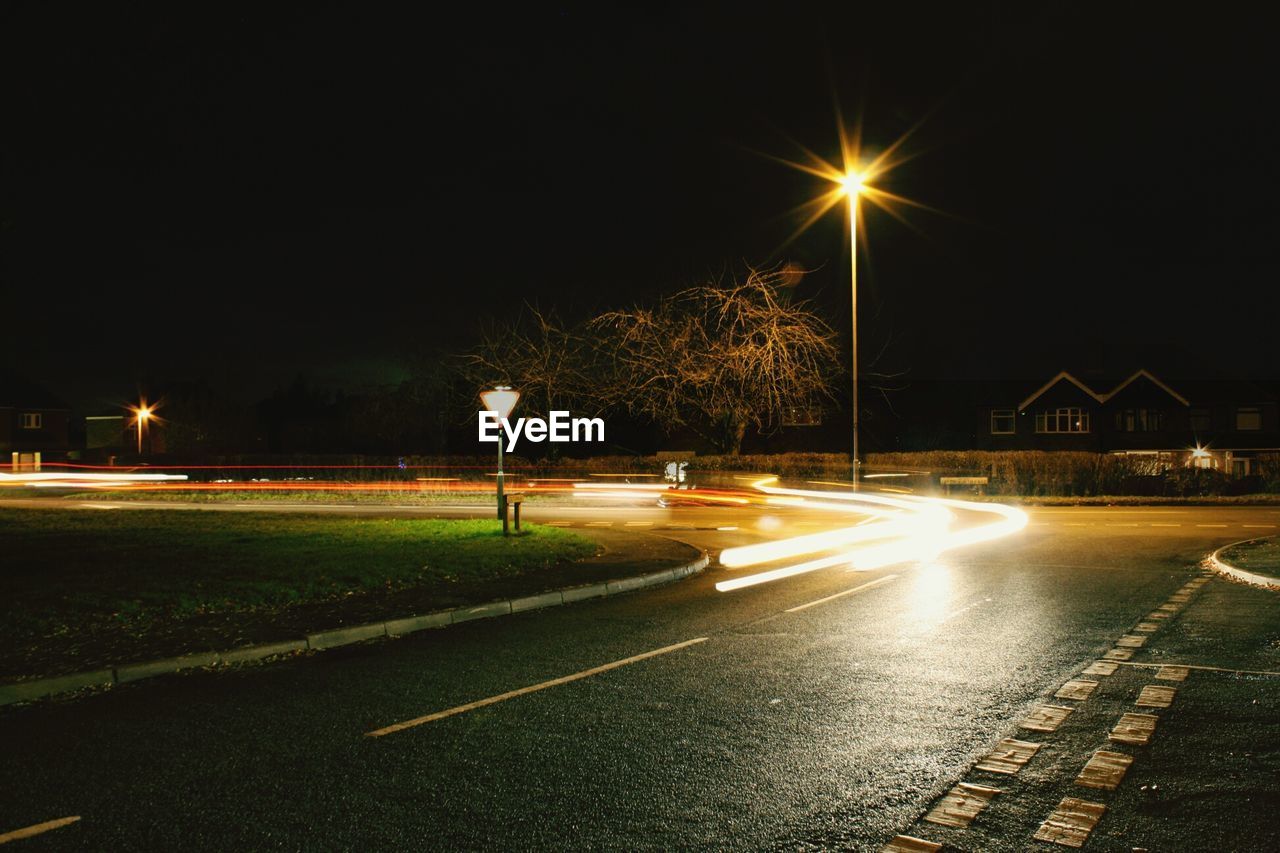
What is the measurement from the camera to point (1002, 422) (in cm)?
5828

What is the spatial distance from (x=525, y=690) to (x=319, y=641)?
2.88m

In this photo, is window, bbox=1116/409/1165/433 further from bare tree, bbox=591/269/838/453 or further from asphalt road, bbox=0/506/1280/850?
asphalt road, bbox=0/506/1280/850

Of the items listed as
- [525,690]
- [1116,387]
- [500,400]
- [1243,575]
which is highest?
[1116,387]

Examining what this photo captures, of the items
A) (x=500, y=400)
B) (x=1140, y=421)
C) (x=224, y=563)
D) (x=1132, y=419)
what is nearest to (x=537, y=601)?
(x=224, y=563)

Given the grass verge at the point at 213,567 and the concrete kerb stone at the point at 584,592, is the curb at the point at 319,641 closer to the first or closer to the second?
the concrete kerb stone at the point at 584,592

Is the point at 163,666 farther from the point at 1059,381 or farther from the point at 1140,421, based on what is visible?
the point at 1140,421

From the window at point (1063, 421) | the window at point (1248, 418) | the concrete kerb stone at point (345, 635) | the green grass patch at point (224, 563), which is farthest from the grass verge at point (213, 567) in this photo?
the window at point (1248, 418)

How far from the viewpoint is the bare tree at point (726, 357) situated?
32094 millimetres

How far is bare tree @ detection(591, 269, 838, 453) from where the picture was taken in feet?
105

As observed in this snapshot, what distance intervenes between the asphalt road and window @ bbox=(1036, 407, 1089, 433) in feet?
168

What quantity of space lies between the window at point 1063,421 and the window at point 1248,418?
9815 millimetres

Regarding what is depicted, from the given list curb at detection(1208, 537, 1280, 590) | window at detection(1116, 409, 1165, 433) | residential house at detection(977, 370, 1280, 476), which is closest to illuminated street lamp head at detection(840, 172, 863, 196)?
curb at detection(1208, 537, 1280, 590)

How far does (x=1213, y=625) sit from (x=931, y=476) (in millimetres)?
25075

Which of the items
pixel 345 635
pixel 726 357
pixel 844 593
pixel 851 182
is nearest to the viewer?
pixel 345 635
